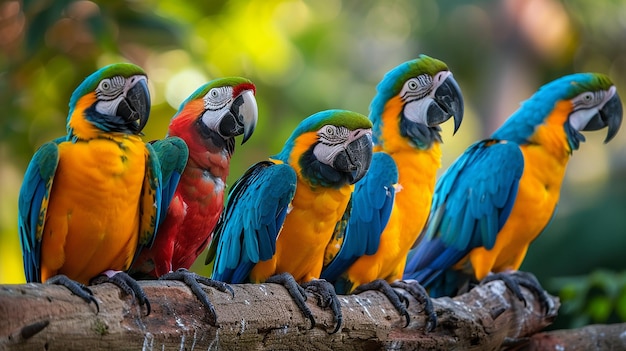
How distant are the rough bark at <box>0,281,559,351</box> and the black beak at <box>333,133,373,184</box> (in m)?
0.53

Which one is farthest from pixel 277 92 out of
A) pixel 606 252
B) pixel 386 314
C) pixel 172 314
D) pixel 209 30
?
pixel 172 314

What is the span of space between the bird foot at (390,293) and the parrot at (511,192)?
0.66 metres

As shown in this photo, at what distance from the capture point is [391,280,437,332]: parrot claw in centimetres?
338

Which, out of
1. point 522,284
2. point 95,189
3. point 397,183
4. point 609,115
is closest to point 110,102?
point 95,189

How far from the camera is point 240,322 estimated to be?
267cm

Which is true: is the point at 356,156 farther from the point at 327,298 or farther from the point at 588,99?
the point at 588,99

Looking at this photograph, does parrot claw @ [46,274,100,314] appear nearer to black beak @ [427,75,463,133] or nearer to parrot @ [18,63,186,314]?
parrot @ [18,63,186,314]

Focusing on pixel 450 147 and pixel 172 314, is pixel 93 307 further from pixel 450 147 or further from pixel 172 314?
pixel 450 147

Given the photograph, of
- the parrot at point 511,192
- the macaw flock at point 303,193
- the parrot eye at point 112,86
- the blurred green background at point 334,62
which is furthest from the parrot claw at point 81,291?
the blurred green background at point 334,62

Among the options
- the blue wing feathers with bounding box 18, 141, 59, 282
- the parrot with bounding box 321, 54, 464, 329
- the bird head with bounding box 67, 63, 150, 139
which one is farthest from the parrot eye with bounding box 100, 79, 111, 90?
the parrot with bounding box 321, 54, 464, 329

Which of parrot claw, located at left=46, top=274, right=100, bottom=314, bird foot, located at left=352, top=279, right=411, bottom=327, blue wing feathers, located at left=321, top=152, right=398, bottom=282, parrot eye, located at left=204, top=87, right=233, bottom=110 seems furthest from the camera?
blue wing feathers, located at left=321, top=152, right=398, bottom=282

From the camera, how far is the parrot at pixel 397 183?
11.3 feet

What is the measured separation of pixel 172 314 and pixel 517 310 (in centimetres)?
202

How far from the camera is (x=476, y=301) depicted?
12.2 ft
